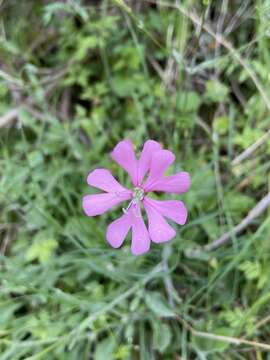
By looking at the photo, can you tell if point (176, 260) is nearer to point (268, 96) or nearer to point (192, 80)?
point (268, 96)

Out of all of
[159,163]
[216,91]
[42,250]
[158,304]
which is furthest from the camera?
[216,91]

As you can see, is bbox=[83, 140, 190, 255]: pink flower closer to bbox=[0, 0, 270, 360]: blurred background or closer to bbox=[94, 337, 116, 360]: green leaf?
bbox=[0, 0, 270, 360]: blurred background

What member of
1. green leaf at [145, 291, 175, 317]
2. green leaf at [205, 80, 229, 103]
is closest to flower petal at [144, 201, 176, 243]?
green leaf at [145, 291, 175, 317]

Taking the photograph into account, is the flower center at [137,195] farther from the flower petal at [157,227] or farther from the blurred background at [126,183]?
the blurred background at [126,183]

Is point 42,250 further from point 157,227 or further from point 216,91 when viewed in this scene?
point 216,91

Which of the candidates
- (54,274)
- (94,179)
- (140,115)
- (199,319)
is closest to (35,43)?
(140,115)

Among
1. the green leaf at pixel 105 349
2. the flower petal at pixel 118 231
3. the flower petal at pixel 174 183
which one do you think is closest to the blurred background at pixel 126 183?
the green leaf at pixel 105 349

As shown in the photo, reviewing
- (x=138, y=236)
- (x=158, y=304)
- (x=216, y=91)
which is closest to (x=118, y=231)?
(x=138, y=236)
